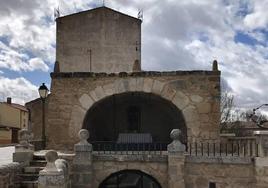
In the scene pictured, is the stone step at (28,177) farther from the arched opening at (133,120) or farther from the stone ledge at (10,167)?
the arched opening at (133,120)

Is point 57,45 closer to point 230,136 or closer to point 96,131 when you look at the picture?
point 96,131

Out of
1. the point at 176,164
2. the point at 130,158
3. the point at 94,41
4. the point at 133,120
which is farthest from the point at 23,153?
the point at 94,41

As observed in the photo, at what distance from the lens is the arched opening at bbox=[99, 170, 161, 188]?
12766 mm

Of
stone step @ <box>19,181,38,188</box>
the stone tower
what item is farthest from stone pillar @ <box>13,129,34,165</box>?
the stone tower

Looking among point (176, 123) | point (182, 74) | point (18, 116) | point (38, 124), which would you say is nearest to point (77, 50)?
point (38, 124)

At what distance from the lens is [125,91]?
47.6 ft

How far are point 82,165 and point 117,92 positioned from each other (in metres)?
3.11

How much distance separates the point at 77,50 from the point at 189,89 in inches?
513

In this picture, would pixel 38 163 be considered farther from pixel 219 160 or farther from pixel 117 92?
pixel 219 160

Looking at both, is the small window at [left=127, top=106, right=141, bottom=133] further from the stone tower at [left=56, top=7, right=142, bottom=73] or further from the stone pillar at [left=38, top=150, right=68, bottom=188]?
the stone pillar at [left=38, top=150, right=68, bottom=188]

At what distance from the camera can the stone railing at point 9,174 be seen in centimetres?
→ 949

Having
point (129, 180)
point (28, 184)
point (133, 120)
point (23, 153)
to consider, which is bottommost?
point (129, 180)

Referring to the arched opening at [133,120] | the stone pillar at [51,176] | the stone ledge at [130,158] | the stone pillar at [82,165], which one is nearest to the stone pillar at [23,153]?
the stone pillar at [82,165]

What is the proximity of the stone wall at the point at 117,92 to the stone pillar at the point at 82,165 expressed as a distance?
2.15 metres
